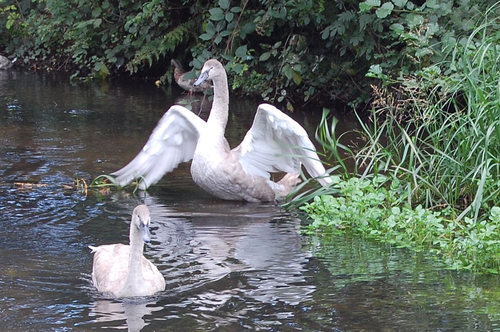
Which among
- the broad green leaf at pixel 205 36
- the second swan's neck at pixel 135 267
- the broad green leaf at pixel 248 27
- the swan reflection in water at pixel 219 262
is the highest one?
the broad green leaf at pixel 248 27

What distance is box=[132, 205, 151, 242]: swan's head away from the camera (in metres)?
4.69

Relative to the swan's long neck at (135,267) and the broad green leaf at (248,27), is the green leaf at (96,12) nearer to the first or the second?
the broad green leaf at (248,27)

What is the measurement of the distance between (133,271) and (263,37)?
26.0 feet

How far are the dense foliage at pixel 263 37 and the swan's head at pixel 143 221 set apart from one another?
2771 mm

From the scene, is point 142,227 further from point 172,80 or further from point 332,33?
point 172,80

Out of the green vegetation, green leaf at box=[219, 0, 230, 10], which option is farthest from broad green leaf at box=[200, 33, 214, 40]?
the green vegetation

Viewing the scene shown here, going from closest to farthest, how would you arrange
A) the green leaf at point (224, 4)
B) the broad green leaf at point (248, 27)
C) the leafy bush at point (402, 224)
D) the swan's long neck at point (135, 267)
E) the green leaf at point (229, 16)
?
the swan's long neck at point (135, 267) < the leafy bush at point (402, 224) < the green leaf at point (229, 16) < the green leaf at point (224, 4) < the broad green leaf at point (248, 27)

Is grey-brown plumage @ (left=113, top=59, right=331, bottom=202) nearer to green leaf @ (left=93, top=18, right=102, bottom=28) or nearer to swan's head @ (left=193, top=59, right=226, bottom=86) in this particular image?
swan's head @ (left=193, top=59, right=226, bottom=86)

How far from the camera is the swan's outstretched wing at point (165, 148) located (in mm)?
A: 7367

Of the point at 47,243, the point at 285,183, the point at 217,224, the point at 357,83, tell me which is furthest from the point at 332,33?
the point at 47,243

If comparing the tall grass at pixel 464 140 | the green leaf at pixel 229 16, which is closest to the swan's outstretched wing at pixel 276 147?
the tall grass at pixel 464 140

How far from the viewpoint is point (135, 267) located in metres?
4.77

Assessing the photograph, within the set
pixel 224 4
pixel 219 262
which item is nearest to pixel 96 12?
pixel 224 4

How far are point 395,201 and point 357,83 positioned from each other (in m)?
5.09
